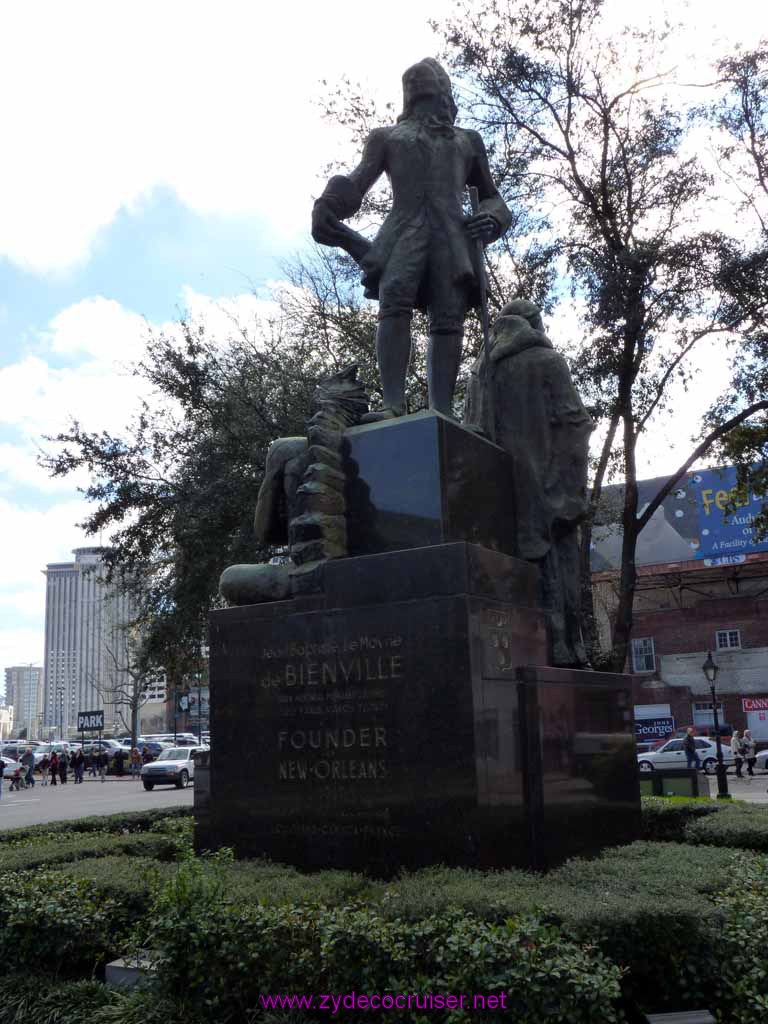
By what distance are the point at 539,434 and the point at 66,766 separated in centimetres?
4250

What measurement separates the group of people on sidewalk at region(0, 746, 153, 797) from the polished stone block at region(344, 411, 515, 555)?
33.3m

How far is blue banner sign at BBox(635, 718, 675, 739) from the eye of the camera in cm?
4122

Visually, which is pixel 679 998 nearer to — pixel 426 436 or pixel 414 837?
pixel 414 837

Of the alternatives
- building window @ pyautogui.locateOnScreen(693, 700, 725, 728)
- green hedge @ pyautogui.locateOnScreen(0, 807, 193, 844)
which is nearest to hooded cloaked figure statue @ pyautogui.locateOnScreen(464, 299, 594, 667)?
green hedge @ pyautogui.locateOnScreen(0, 807, 193, 844)

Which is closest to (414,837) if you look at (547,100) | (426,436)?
(426,436)

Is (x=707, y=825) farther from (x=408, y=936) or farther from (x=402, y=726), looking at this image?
(x=408, y=936)

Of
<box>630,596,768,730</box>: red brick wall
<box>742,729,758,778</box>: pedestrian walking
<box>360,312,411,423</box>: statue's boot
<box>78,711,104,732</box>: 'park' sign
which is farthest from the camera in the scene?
<box>78,711,104,732</box>: 'park' sign

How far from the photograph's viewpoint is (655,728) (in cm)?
4172

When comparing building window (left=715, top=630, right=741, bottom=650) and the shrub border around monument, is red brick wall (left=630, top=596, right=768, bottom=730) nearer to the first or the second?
building window (left=715, top=630, right=741, bottom=650)

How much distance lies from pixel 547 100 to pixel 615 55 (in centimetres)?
133

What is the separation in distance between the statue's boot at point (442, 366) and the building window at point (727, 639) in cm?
3764

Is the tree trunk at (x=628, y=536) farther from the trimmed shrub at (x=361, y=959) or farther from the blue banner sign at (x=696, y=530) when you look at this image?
the trimmed shrub at (x=361, y=959)

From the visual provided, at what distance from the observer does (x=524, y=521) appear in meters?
6.29

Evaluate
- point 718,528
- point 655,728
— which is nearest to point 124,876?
point 718,528
